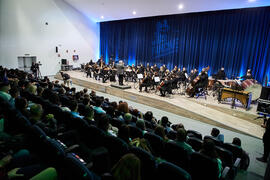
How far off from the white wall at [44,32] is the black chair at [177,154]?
14847 mm

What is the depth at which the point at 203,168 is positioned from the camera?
8.70ft

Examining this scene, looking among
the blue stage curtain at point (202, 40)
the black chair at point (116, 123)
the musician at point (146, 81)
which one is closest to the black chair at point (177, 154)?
the black chair at point (116, 123)

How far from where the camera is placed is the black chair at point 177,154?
9.50 ft

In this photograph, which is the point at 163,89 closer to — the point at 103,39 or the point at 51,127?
the point at 51,127

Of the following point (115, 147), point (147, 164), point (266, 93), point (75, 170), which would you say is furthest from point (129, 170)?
point (266, 93)

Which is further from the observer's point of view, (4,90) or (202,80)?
(202,80)

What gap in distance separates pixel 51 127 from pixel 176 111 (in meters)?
5.67

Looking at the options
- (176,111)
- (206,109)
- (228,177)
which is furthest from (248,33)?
(228,177)

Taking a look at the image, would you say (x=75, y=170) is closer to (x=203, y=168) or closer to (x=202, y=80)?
(x=203, y=168)

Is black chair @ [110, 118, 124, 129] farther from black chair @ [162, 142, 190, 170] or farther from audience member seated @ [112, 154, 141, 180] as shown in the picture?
audience member seated @ [112, 154, 141, 180]

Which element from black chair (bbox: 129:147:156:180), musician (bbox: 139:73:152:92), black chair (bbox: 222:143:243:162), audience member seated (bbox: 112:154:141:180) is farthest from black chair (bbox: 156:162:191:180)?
musician (bbox: 139:73:152:92)

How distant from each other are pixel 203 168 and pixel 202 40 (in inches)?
489

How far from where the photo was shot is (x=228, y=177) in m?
3.07

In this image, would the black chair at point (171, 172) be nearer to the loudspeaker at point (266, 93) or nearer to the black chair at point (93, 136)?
the black chair at point (93, 136)
